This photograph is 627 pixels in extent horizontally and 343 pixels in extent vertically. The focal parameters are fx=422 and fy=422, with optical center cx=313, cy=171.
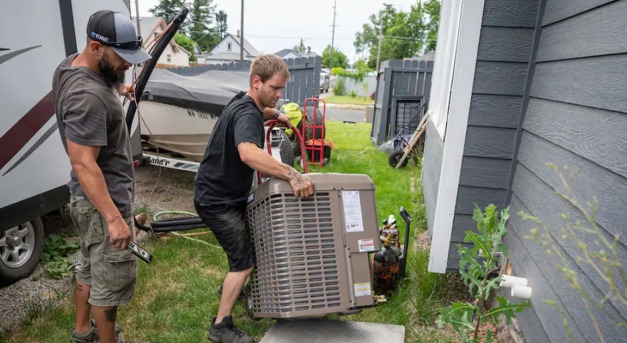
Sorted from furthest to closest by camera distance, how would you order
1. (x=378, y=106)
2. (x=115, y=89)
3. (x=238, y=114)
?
(x=378, y=106), (x=238, y=114), (x=115, y=89)

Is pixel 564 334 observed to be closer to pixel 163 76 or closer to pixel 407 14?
pixel 163 76

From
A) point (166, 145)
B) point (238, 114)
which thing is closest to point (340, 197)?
point (238, 114)

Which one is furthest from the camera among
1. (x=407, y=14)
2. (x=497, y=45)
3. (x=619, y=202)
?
(x=407, y=14)

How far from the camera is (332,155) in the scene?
8.04 meters

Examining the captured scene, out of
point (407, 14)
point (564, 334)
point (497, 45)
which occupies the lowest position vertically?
point (564, 334)

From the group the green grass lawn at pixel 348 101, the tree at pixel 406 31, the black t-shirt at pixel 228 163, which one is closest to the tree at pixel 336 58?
the tree at pixel 406 31

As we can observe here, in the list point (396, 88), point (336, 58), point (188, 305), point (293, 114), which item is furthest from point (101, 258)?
point (336, 58)

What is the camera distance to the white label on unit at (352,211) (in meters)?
2.42

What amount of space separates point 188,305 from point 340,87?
102ft

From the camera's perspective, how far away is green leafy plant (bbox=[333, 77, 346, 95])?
1299 inches

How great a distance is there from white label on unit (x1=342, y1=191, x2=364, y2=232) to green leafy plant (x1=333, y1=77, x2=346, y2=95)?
31.3 meters

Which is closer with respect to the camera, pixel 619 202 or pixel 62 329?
pixel 619 202

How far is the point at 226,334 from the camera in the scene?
260cm

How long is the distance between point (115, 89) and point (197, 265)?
1.98m
